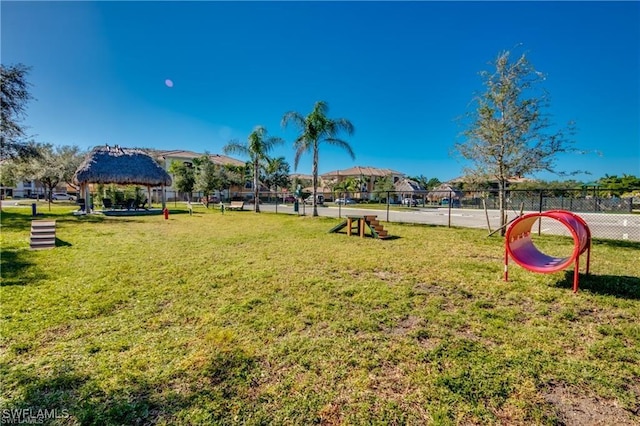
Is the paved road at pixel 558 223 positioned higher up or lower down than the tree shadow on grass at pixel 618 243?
higher up

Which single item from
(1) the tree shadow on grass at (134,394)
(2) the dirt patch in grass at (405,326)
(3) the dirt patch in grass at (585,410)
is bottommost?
(1) the tree shadow on grass at (134,394)

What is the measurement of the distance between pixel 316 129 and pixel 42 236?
508 inches

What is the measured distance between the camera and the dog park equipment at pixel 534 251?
4.48m

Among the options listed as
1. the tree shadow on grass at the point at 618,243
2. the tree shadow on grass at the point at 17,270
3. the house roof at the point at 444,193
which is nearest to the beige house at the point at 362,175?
the house roof at the point at 444,193

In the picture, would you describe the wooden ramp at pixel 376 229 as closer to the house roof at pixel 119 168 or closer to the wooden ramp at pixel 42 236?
the wooden ramp at pixel 42 236

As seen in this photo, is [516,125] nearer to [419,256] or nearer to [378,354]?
[419,256]

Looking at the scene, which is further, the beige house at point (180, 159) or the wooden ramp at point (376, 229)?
the beige house at point (180, 159)

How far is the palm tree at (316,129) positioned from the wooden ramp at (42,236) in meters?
12.0

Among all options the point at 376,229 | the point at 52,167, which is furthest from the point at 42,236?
the point at 52,167

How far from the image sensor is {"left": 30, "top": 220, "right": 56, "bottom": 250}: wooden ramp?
7938 mm

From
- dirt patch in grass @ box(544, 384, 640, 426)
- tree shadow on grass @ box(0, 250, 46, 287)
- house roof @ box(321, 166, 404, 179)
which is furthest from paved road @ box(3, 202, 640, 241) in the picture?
house roof @ box(321, 166, 404, 179)

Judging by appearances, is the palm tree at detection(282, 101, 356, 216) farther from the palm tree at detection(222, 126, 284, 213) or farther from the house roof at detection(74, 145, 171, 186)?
the house roof at detection(74, 145, 171, 186)

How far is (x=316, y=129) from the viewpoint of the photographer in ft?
57.4

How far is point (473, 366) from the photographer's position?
2.75m
